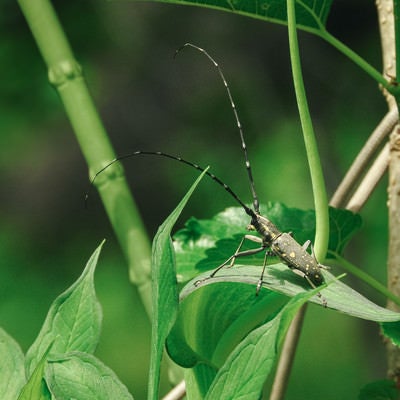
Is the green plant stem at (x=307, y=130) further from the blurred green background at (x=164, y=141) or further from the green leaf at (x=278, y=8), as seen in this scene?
the blurred green background at (x=164, y=141)

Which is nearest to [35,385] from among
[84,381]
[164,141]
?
[84,381]

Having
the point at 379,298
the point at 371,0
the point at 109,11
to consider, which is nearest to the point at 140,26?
the point at 109,11

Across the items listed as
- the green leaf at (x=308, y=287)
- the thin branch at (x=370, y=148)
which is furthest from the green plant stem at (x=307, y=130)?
the thin branch at (x=370, y=148)

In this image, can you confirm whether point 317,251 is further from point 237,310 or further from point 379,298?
point 379,298

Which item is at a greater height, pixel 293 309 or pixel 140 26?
pixel 140 26

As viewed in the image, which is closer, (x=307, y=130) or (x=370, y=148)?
(x=307, y=130)

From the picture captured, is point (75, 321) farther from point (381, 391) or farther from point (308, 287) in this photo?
point (381, 391)

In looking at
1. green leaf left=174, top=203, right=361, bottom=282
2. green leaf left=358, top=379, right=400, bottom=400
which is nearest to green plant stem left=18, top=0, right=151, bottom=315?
green leaf left=174, top=203, right=361, bottom=282
